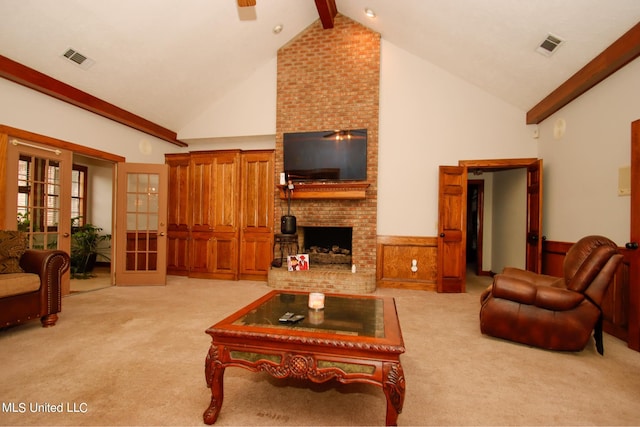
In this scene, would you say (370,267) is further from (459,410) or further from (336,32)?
(336,32)

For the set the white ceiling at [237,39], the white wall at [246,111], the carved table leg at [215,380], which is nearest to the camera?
the carved table leg at [215,380]

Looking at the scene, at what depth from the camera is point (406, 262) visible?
4809mm

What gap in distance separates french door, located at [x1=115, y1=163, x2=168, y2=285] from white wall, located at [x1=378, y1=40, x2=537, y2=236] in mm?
3695

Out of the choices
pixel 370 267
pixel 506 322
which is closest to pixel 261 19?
pixel 370 267

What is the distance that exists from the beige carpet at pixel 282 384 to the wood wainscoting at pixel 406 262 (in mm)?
1729

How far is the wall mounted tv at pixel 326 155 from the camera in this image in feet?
16.0

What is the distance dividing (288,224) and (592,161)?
13.1 feet

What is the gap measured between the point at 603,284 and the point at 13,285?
5.02 metres

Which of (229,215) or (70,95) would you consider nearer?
(70,95)

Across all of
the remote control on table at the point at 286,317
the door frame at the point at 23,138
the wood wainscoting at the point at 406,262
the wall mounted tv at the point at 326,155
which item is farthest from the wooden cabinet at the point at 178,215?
the remote control on table at the point at 286,317

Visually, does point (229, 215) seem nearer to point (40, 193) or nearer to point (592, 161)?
point (40, 193)

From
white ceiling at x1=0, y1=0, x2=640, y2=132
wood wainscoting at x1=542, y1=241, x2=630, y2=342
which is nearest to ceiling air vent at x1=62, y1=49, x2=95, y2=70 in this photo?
white ceiling at x1=0, y1=0, x2=640, y2=132

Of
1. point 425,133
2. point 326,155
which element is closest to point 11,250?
point 326,155

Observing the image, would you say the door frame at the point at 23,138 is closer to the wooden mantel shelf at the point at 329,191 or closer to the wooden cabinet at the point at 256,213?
the wooden cabinet at the point at 256,213
